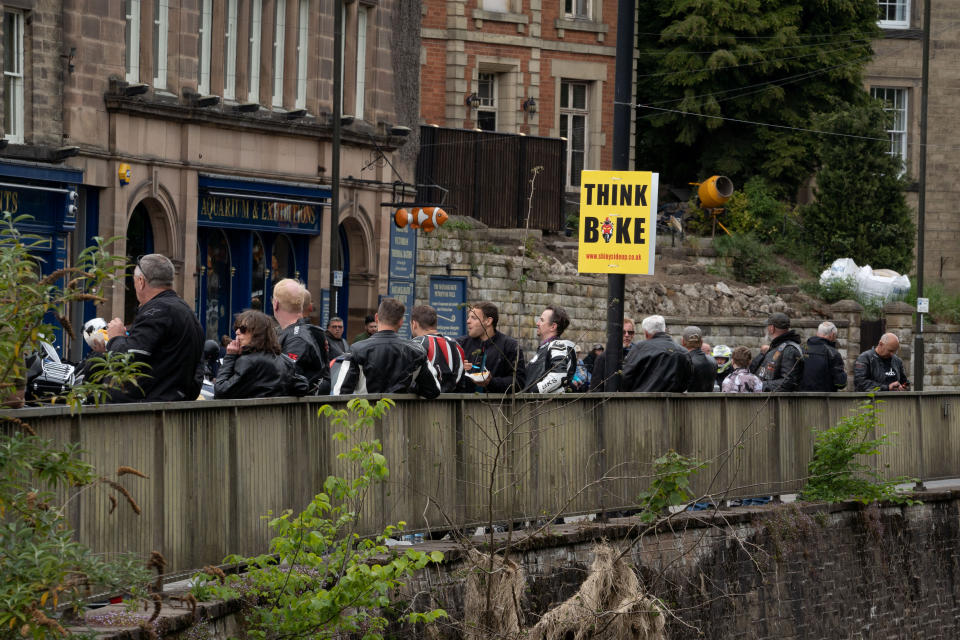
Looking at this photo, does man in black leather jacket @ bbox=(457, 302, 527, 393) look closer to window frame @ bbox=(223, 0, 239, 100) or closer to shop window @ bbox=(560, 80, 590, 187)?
window frame @ bbox=(223, 0, 239, 100)

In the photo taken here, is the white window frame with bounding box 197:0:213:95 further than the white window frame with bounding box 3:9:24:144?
Yes

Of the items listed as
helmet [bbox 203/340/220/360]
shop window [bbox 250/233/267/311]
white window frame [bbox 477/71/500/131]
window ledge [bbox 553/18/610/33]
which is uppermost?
window ledge [bbox 553/18/610/33]

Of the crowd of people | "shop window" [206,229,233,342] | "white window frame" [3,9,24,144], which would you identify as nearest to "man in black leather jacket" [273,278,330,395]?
the crowd of people

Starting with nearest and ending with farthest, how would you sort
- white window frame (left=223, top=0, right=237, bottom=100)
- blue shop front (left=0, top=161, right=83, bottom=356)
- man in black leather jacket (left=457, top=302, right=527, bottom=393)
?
man in black leather jacket (left=457, top=302, right=527, bottom=393) → blue shop front (left=0, top=161, right=83, bottom=356) → white window frame (left=223, top=0, right=237, bottom=100)

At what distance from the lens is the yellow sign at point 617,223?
1380 cm

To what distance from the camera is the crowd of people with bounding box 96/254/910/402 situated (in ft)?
31.3

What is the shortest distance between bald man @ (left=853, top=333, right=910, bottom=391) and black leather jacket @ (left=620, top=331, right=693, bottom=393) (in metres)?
6.51

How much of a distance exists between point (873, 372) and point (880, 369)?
0.29 ft

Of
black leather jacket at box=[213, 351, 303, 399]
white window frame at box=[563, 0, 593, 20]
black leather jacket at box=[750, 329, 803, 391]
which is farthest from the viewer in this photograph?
white window frame at box=[563, 0, 593, 20]

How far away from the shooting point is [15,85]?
76.4ft

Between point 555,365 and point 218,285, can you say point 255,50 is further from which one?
point 555,365

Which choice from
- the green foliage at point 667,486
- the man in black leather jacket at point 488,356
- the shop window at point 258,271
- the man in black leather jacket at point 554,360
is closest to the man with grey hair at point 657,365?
the man in black leather jacket at point 488,356

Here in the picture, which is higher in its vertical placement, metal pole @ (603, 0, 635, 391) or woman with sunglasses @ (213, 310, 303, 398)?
metal pole @ (603, 0, 635, 391)

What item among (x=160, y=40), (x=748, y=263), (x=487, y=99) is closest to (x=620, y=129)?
(x=160, y=40)
